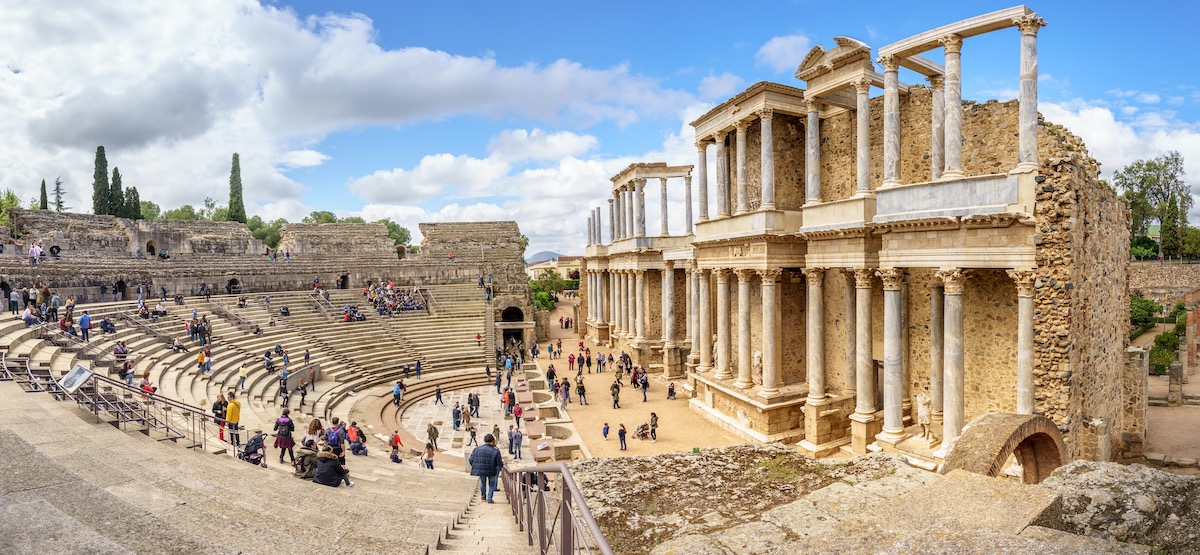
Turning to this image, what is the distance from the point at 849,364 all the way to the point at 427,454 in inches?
440

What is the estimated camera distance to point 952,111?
39.8 ft

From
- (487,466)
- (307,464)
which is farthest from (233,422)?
(487,466)

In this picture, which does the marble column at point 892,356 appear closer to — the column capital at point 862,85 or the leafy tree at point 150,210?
the column capital at point 862,85

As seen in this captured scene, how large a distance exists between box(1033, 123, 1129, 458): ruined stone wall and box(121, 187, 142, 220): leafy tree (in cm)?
6072

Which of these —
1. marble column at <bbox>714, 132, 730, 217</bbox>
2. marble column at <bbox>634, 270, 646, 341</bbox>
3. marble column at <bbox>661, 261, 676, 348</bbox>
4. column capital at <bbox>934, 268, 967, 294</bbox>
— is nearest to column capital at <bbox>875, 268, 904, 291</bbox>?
column capital at <bbox>934, 268, 967, 294</bbox>

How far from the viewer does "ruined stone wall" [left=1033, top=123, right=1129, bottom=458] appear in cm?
1080

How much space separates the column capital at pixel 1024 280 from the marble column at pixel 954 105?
2.24m

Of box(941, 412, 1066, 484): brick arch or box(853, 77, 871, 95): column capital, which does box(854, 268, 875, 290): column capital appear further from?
box(941, 412, 1066, 484): brick arch

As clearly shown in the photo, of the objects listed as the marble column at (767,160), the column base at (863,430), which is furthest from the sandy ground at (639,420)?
the marble column at (767,160)

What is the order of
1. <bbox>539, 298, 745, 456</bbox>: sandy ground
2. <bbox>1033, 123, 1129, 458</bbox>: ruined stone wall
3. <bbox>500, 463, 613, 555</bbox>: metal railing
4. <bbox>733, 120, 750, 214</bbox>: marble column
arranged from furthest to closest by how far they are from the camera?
<bbox>733, 120, 750, 214</bbox>: marble column
<bbox>539, 298, 745, 456</bbox>: sandy ground
<bbox>1033, 123, 1129, 458</bbox>: ruined stone wall
<bbox>500, 463, 613, 555</bbox>: metal railing

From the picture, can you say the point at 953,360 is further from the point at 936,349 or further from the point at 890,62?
the point at 890,62

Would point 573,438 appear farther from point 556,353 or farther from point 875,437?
point 556,353

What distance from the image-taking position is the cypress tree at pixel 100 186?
160 ft

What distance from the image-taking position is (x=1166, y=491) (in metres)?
4.36
